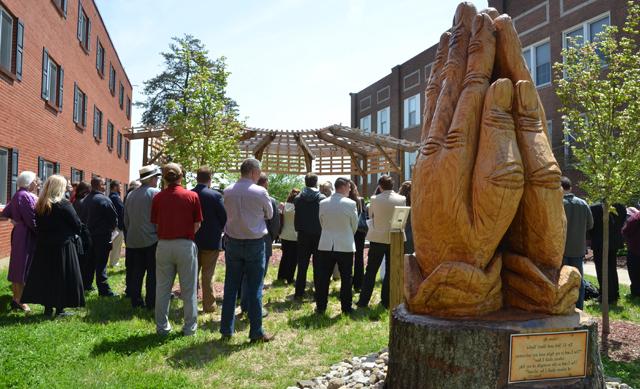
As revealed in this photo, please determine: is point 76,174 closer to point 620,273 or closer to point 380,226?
point 380,226

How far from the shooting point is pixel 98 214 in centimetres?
766

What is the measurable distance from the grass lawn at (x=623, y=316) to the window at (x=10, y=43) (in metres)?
12.9

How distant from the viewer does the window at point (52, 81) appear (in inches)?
575

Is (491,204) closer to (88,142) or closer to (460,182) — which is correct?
(460,182)

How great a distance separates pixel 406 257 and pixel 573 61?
13.8ft

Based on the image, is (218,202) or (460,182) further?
(218,202)

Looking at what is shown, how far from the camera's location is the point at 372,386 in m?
3.98

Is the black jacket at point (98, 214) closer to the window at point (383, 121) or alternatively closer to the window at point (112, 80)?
the window at point (112, 80)

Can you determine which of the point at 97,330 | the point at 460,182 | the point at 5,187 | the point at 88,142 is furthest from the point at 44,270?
the point at 88,142

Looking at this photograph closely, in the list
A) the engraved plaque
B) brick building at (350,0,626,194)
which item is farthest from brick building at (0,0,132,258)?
the engraved plaque

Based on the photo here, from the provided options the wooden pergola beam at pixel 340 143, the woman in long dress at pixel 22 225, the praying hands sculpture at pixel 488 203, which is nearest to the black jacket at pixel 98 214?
the woman in long dress at pixel 22 225

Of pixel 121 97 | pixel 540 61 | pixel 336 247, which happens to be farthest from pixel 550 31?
pixel 121 97

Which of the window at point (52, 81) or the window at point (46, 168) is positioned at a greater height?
the window at point (52, 81)

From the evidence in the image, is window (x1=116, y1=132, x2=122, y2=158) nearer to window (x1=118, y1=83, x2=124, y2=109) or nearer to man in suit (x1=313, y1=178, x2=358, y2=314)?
window (x1=118, y1=83, x2=124, y2=109)
